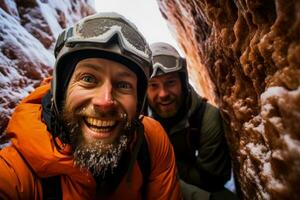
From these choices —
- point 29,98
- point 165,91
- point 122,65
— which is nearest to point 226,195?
point 165,91

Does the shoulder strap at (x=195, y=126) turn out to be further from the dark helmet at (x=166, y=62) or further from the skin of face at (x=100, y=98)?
the skin of face at (x=100, y=98)

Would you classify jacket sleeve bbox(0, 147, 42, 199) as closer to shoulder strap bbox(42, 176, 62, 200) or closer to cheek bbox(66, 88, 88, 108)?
shoulder strap bbox(42, 176, 62, 200)

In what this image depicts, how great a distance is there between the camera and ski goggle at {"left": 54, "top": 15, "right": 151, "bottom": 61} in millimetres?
2297

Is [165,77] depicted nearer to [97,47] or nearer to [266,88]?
[97,47]

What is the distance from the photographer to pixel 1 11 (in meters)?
4.09

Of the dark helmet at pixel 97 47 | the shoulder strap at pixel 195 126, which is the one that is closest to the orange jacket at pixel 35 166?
the dark helmet at pixel 97 47

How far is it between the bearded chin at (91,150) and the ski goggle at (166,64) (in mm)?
2029

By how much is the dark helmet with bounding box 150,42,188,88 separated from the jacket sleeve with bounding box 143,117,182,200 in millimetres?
1497

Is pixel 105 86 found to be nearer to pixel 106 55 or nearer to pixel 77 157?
pixel 106 55

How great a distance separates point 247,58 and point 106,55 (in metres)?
1.19

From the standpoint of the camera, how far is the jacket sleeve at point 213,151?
3.71 meters

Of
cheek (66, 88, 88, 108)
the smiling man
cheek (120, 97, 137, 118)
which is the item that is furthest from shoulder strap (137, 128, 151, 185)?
the smiling man

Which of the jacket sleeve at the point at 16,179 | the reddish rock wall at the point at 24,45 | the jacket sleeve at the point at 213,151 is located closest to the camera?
the jacket sleeve at the point at 16,179

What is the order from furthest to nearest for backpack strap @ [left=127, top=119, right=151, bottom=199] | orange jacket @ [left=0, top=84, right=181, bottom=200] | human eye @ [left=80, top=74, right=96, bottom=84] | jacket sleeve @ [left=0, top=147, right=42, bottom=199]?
backpack strap @ [left=127, top=119, right=151, bottom=199], human eye @ [left=80, top=74, right=96, bottom=84], orange jacket @ [left=0, top=84, right=181, bottom=200], jacket sleeve @ [left=0, top=147, right=42, bottom=199]
